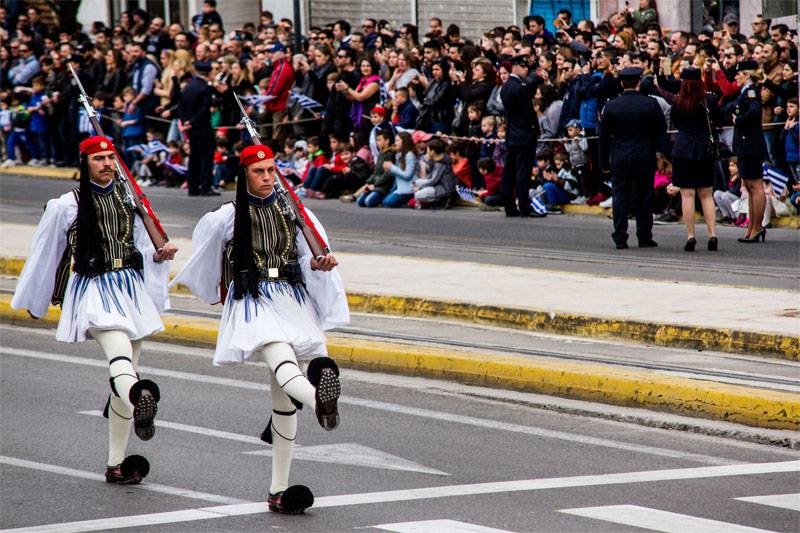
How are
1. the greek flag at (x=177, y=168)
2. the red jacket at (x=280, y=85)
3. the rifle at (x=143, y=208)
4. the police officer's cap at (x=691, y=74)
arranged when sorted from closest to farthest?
the rifle at (x=143, y=208) → the police officer's cap at (x=691, y=74) → the red jacket at (x=280, y=85) → the greek flag at (x=177, y=168)

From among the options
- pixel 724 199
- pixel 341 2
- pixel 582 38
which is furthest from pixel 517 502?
pixel 341 2

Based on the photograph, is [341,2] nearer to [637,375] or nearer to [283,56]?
[283,56]

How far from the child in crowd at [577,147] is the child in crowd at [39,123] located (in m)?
12.5

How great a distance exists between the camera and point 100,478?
355 inches

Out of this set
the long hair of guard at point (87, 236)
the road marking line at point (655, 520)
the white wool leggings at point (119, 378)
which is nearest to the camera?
the road marking line at point (655, 520)

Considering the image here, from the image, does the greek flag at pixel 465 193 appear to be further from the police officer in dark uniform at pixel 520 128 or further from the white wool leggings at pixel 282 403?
the white wool leggings at pixel 282 403

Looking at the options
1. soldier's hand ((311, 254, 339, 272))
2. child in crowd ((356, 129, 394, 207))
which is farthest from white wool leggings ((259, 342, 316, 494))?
child in crowd ((356, 129, 394, 207))

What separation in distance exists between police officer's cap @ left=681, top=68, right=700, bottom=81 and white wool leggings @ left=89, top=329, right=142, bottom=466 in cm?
1008

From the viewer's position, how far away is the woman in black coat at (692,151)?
1786 cm

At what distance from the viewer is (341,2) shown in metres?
33.9

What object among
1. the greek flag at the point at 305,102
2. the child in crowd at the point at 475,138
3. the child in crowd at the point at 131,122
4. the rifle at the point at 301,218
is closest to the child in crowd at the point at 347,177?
the greek flag at the point at 305,102

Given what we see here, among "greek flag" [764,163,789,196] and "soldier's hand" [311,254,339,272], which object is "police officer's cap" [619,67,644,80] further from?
"soldier's hand" [311,254,339,272]

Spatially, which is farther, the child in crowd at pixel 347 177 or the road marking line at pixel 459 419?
the child in crowd at pixel 347 177

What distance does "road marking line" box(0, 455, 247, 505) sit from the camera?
840 centimetres
